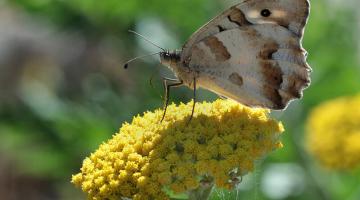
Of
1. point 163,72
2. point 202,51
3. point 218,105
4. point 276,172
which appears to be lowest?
point 218,105

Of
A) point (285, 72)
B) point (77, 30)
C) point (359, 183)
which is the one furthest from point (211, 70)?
point (77, 30)

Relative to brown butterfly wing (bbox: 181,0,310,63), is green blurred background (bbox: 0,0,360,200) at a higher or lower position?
higher

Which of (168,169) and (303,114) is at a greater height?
(303,114)

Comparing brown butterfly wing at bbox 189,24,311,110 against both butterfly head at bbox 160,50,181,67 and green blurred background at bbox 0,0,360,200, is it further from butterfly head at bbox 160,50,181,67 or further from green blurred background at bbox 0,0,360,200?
green blurred background at bbox 0,0,360,200

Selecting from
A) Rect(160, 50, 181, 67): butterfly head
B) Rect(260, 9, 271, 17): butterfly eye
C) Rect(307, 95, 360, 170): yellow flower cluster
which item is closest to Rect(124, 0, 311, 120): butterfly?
Rect(260, 9, 271, 17): butterfly eye

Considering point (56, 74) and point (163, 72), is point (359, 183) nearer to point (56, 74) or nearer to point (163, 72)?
point (163, 72)

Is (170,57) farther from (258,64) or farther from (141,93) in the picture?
(141,93)
